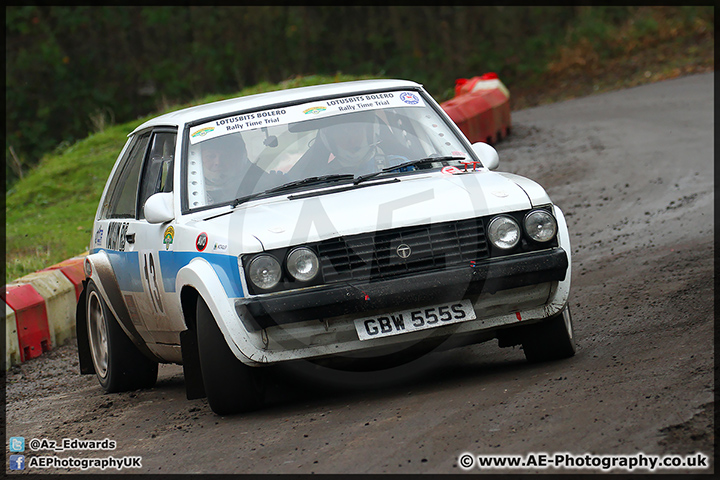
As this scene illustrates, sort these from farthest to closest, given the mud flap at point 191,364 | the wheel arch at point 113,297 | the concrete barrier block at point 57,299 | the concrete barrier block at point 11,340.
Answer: the concrete barrier block at point 57,299 → the concrete barrier block at point 11,340 → the wheel arch at point 113,297 → the mud flap at point 191,364

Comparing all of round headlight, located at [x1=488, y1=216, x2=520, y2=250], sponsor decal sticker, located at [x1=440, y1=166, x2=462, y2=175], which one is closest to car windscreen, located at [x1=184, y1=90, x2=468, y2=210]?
sponsor decal sticker, located at [x1=440, y1=166, x2=462, y2=175]

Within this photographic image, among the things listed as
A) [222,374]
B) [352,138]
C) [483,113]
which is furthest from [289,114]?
[483,113]

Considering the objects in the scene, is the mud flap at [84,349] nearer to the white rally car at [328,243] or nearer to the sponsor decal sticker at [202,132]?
the white rally car at [328,243]

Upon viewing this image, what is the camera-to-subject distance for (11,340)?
29.1 feet

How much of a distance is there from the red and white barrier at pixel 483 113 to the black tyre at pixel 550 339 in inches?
410

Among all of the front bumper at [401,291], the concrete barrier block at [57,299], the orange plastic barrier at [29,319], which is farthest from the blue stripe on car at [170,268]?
the concrete barrier block at [57,299]

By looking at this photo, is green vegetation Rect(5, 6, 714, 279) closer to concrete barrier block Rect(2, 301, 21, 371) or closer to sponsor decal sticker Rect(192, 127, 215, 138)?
concrete barrier block Rect(2, 301, 21, 371)

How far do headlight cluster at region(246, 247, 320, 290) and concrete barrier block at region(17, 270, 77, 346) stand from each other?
4.69 meters

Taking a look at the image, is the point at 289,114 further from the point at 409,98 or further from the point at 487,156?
the point at 487,156

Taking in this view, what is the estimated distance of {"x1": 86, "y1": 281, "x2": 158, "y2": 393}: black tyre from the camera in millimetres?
7105

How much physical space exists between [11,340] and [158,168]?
312cm

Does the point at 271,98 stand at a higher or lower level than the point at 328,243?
higher

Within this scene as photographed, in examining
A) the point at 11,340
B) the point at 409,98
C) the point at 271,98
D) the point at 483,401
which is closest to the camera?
the point at 483,401

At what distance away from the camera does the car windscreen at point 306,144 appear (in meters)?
6.09
